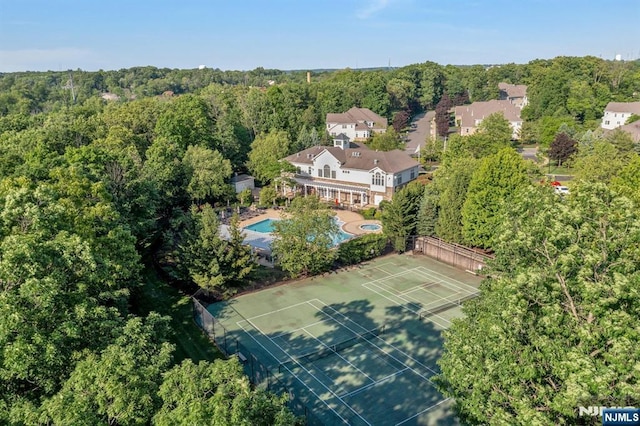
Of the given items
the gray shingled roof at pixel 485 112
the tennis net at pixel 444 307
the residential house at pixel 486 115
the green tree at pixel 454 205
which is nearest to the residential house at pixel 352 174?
the green tree at pixel 454 205

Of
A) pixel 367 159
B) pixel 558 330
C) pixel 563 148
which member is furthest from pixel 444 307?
pixel 563 148

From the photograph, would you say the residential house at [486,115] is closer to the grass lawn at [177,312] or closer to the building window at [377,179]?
the building window at [377,179]

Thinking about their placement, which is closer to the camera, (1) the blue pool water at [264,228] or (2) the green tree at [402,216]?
(2) the green tree at [402,216]

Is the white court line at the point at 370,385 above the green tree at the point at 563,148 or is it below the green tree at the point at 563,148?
below

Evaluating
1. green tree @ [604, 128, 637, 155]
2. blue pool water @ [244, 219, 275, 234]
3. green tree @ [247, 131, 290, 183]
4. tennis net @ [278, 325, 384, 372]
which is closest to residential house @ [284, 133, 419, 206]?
green tree @ [247, 131, 290, 183]

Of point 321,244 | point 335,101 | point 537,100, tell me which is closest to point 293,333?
point 321,244

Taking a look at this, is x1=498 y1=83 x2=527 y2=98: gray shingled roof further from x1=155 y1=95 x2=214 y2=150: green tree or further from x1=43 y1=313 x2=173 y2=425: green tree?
x1=43 y1=313 x2=173 y2=425: green tree

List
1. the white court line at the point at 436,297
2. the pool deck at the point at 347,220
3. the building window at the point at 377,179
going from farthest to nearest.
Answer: the building window at the point at 377,179
the pool deck at the point at 347,220
the white court line at the point at 436,297

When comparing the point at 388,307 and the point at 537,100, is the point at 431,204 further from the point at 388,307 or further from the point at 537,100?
the point at 537,100
